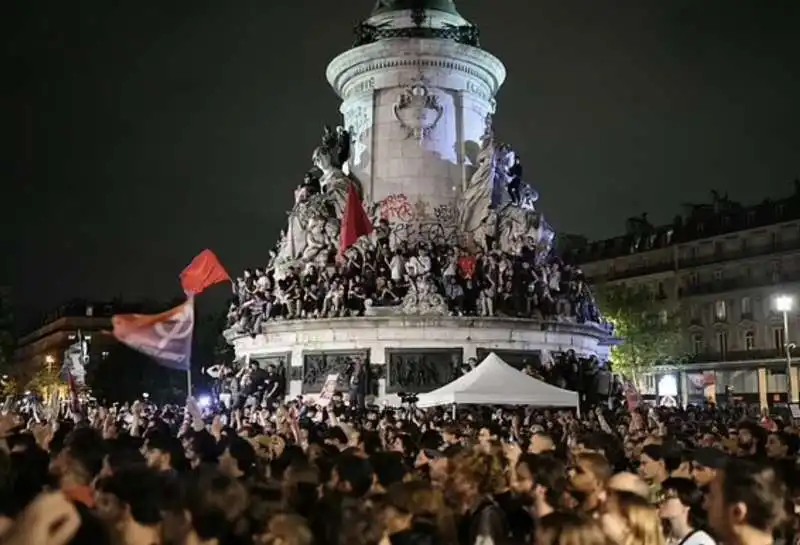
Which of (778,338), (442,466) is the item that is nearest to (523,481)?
(442,466)

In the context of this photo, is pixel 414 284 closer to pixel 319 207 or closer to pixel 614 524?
pixel 319 207

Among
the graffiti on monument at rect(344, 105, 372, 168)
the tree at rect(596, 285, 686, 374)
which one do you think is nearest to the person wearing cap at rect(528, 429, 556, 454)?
the graffiti on monument at rect(344, 105, 372, 168)

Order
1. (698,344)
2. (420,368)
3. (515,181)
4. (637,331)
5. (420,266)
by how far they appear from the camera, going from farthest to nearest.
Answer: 1. (698,344)
2. (637,331)
3. (515,181)
4. (420,266)
5. (420,368)

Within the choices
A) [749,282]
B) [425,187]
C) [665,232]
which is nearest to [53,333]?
[665,232]

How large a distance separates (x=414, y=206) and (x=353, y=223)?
448 cm

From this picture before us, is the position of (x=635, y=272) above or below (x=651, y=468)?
above

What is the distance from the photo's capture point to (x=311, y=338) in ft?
139

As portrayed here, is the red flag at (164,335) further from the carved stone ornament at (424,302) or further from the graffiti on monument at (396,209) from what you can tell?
the graffiti on monument at (396,209)

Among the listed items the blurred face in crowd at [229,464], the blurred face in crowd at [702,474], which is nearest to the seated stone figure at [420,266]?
the blurred face in crowd at [229,464]

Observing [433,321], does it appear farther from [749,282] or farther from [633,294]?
[749,282]

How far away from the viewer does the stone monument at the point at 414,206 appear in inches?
1634

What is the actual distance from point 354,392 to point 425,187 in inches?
452

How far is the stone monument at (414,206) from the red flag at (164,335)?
486 inches

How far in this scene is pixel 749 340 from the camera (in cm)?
7756
